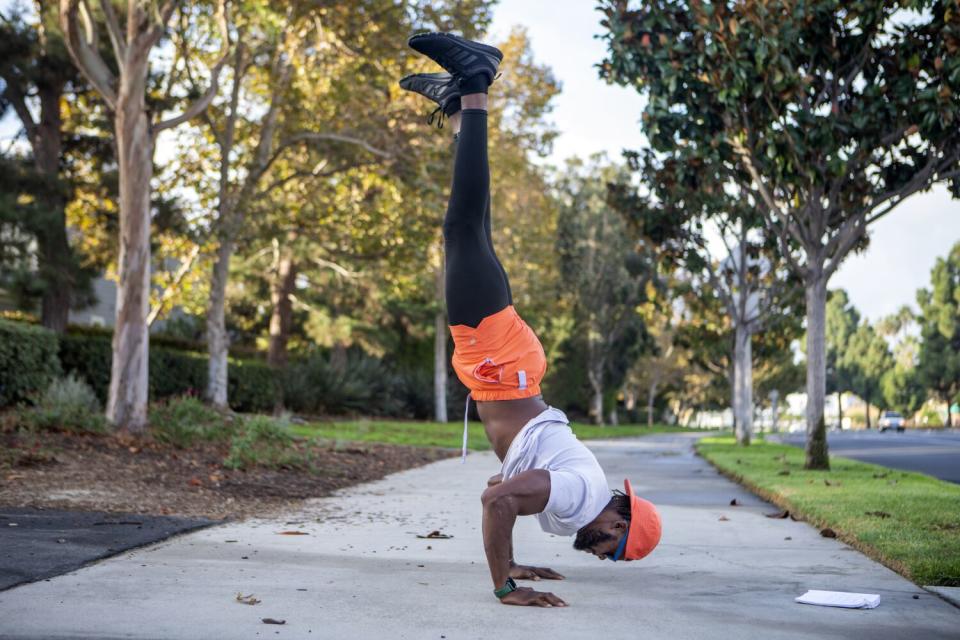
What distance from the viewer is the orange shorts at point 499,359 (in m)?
5.08

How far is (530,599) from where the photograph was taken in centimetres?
490

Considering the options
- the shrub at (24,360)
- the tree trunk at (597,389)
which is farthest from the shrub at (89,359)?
the tree trunk at (597,389)

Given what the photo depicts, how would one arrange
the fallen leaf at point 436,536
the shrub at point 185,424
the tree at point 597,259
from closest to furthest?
1. the fallen leaf at point 436,536
2. the shrub at point 185,424
3. the tree at point 597,259

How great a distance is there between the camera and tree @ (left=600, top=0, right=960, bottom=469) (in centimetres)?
1348

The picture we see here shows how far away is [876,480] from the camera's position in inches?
512

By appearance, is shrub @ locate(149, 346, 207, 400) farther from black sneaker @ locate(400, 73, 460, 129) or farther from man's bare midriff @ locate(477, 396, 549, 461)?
man's bare midriff @ locate(477, 396, 549, 461)

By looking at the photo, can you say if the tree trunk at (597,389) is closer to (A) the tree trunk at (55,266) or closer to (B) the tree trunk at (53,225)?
(B) the tree trunk at (53,225)

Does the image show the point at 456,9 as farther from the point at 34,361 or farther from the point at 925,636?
the point at 925,636

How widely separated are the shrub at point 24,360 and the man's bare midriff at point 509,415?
12.9m

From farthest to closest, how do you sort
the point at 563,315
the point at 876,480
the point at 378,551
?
1. the point at 563,315
2. the point at 876,480
3. the point at 378,551

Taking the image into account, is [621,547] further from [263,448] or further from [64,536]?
[263,448]

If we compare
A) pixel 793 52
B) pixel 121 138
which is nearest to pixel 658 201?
pixel 793 52

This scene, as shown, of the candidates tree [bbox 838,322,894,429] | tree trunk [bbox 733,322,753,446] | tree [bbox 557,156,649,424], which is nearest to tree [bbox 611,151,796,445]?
tree trunk [bbox 733,322,753,446]

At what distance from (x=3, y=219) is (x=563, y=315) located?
3369 cm
